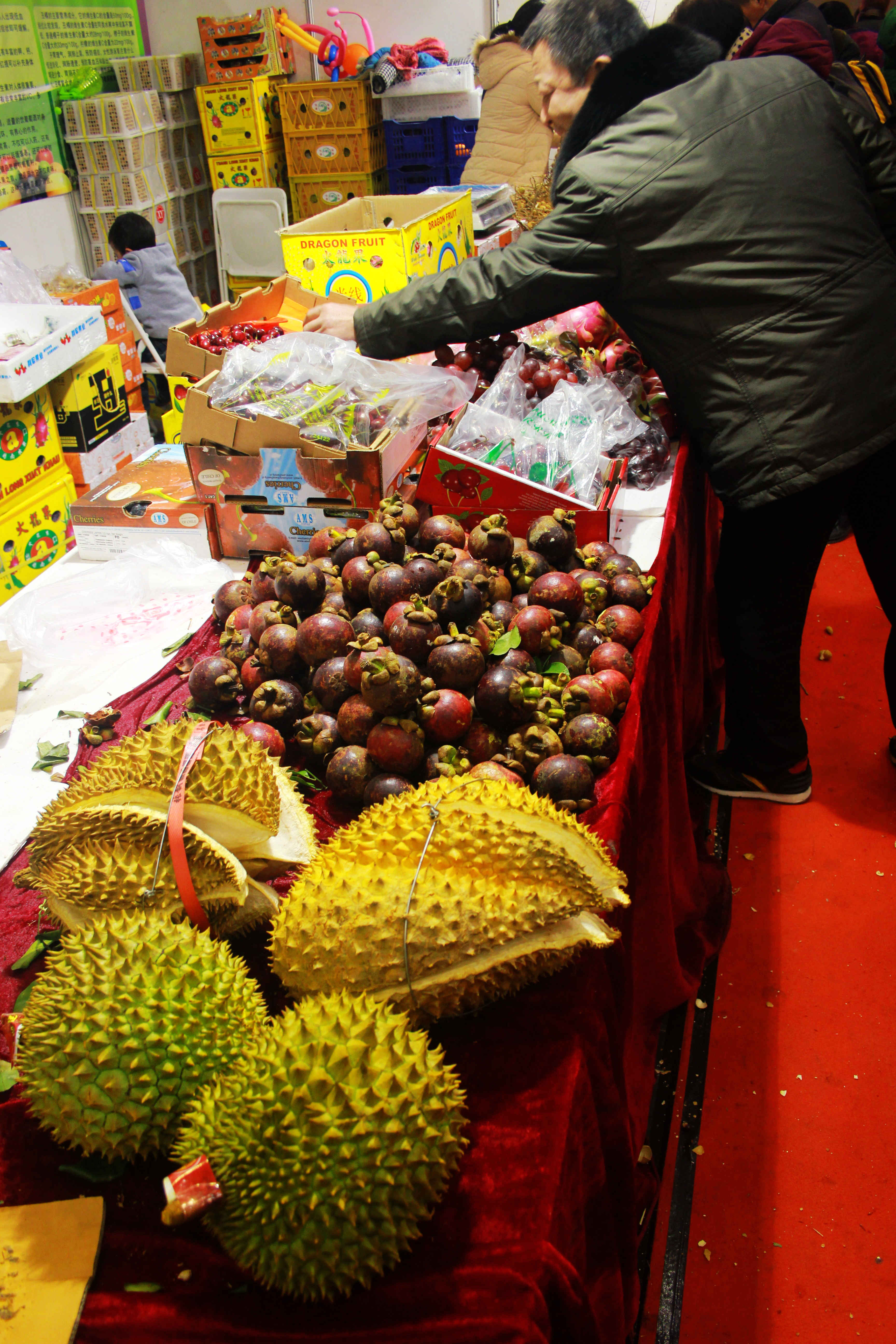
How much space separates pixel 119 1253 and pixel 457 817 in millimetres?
613

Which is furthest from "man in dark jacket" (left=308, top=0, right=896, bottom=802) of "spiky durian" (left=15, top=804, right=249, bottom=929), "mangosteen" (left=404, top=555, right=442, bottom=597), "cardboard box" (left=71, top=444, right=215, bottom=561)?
"spiky durian" (left=15, top=804, right=249, bottom=929)

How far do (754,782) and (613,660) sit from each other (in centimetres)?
153

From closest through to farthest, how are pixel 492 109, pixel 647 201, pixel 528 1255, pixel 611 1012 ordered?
pixel 528 1255 < pixel 611 1012 < pixel 647 201 < pixel 492 109

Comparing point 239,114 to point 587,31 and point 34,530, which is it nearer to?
point 34,530

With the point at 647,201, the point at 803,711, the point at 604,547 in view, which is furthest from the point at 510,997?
the point at 803,711

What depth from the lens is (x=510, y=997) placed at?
47.2 inches

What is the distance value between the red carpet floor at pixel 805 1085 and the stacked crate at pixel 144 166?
21.2 ft

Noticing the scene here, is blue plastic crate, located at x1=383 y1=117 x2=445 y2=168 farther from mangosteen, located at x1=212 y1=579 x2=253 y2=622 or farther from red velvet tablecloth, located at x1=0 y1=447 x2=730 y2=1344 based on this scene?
red velvet tablecloth, located at x1=0 y1=447 x2=730 y2=1344

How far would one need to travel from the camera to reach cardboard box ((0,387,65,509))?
417cm

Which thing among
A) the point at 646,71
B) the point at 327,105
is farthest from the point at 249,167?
the point at 646,71

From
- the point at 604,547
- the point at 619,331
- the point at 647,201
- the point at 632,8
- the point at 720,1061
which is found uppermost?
the point at 632,8

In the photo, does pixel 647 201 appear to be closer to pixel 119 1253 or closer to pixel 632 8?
pixel 632 8

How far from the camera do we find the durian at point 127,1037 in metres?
0.92

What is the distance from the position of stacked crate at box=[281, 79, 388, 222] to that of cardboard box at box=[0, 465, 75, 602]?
4.24 m
